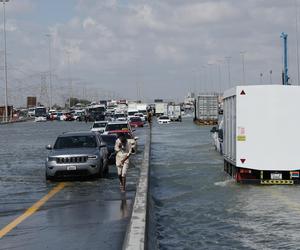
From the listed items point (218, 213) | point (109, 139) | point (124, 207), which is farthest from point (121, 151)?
point (109, 139)

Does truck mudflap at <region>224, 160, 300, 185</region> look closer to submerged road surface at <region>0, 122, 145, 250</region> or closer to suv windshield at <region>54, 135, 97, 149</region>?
submerged road surface at <region>0, 122, 145, 250</region>

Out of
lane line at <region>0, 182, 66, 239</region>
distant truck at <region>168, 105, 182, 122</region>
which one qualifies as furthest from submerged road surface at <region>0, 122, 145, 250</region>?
distant truck at <region>168, 105, 182, 122</region>

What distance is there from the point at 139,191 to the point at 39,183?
647 centimetres

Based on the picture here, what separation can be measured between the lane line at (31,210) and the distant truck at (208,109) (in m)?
61.3

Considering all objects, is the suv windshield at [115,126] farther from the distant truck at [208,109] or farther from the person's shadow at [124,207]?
the distant truck at [208,109]

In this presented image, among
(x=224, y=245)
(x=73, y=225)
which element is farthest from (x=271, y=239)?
(x=73, y=225)

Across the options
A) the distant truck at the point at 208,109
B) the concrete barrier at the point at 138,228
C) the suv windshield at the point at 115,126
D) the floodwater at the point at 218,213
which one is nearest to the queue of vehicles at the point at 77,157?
the floodwater at the point at 218,213

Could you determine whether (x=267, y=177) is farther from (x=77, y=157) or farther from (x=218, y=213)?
(x=77, y=157)

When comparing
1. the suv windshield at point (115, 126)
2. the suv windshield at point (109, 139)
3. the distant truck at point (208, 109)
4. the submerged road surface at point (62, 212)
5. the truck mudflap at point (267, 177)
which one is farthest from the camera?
the distant truck at point (208, 109)

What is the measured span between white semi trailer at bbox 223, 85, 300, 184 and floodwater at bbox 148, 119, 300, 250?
0.55m

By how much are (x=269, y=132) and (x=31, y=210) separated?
25.1 feet

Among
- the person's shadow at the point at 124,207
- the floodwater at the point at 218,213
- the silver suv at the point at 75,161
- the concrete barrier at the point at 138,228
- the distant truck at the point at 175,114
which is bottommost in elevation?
the floodwater at the point at 218,213

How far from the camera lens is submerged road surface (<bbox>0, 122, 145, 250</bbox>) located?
10.1m

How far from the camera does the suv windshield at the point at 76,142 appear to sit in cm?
2044
